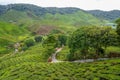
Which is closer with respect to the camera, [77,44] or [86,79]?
[86,79]

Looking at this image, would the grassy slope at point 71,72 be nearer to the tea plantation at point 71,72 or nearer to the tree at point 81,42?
the tea plantation at point 71,72

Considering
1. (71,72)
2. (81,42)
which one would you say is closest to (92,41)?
(81,42)

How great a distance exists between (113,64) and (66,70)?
50.7ft

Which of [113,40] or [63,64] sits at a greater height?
[113,40]

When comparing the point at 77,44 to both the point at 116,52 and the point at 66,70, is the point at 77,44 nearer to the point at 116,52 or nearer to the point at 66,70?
the point at 116,52

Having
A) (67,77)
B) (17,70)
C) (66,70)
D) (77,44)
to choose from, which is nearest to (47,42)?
(77,44)

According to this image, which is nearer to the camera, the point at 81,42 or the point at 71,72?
the point at 71,72

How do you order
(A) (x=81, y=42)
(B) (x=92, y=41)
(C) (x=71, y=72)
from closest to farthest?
(C) (x=71, y=72) → (B) (x=92, y=41) → (A) (x=81, y=42)

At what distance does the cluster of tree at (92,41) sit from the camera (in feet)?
313

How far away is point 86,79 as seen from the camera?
68312mm

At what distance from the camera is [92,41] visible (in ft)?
322

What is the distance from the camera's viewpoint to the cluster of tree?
9525 cm

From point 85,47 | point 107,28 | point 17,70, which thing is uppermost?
point 107,28

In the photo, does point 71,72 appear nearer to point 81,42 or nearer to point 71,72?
point 71,72
